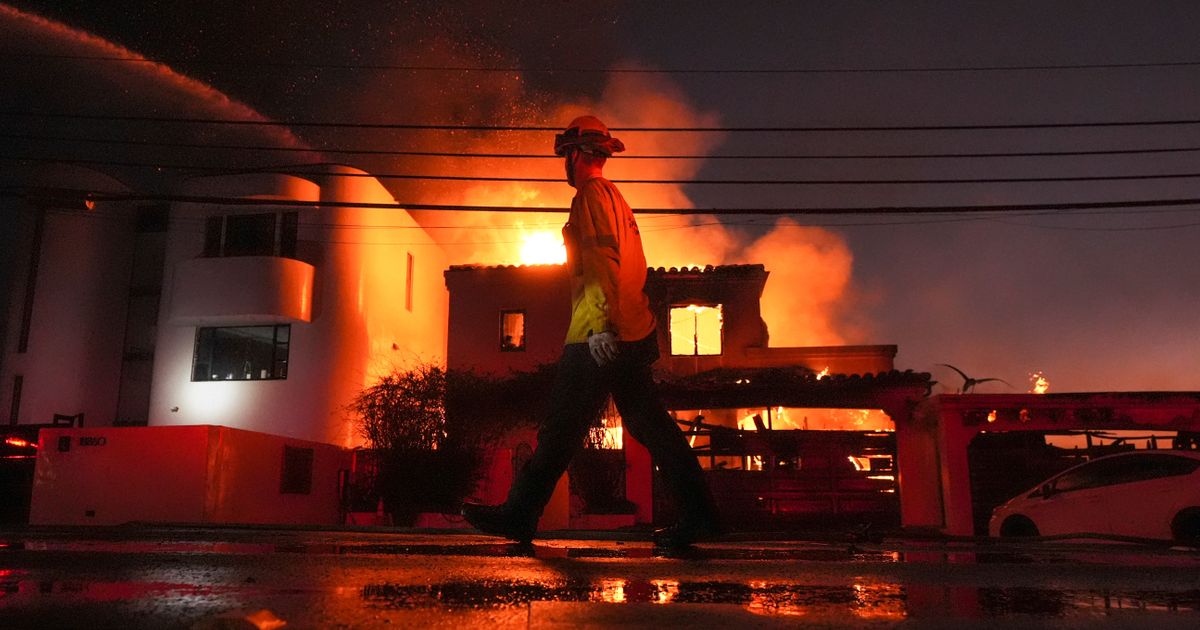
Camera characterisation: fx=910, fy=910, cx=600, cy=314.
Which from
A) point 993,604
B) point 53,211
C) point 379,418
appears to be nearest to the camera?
point 993,604

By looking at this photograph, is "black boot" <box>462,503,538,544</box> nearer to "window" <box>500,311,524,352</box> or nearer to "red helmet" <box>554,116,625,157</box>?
"red helmet" <box>554,116,625,157</box>

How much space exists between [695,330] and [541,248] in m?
6.69

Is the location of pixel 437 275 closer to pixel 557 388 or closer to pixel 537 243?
pixel 537 243

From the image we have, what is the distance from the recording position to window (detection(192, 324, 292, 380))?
81.4ft

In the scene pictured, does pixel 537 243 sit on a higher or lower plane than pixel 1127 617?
higher

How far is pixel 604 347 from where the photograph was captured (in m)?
3.77

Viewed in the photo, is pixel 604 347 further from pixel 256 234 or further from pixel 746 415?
pixel 256 234

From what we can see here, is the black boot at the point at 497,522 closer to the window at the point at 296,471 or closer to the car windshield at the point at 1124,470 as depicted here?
the car windshield at the point at 1124,470

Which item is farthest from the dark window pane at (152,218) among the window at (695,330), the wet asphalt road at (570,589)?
the wet asphalt road at (570,589)

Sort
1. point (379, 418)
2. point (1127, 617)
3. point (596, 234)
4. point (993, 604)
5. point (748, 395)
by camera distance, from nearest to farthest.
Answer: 1. point (1127, 617)
2. point (993, 604)
3. point (596, 234)
4. point (748, 395)
5. point (379, 418)

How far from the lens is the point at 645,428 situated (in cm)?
403

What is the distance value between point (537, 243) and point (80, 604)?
2641 centimetres

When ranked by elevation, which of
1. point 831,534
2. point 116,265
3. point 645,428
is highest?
point 116,265

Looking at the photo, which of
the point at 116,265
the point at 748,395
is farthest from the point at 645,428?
the point at 116,265
